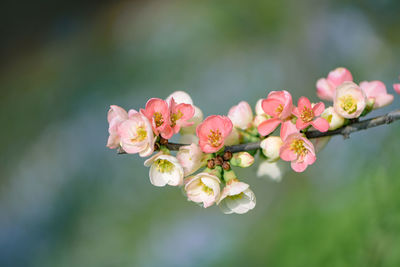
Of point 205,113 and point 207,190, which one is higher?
point 205,113

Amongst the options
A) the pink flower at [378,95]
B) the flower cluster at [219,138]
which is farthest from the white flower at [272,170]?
the pink flower at [378,95]

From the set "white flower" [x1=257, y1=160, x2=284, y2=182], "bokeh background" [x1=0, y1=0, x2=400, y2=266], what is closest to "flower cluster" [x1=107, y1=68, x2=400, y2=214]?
"white flower" [x1=257, y1=160, x2=284, y2=182]

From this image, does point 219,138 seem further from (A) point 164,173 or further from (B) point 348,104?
(B) point 348,104

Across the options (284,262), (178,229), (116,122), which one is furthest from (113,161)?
(116,122)

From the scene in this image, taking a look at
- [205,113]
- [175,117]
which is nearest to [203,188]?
[175,117]

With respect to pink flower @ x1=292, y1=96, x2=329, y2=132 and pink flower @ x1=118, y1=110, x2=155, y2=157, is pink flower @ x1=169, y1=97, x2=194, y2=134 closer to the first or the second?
pink flower @ x1=118, y1=110, x2=155, y2=157

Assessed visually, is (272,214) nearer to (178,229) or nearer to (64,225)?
(178,229)
